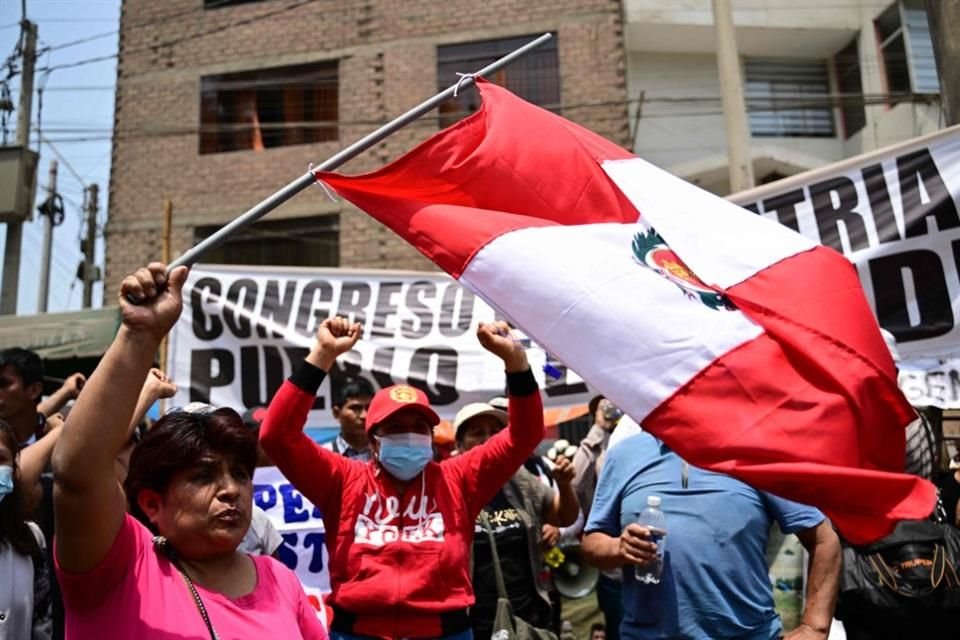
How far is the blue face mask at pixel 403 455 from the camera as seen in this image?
3.18 meters

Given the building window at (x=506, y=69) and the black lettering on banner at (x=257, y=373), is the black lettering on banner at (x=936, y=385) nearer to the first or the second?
the black lettering on banner at (x=257, y=373)

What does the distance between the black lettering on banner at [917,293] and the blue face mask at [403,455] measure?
3174 mm

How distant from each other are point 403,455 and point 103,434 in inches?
66.1

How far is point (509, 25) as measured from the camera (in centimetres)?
1359

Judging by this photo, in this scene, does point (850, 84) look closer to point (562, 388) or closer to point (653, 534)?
point (562, 388)

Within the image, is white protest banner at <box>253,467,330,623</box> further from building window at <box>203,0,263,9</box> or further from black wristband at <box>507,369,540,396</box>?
building window at <box>203,0,263,9</box>

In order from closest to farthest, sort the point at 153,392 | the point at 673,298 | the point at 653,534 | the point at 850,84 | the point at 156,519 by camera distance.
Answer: the point at 156,519, the point at 673,298, the point at 153,392, the point at 653,534, the point at 850,84

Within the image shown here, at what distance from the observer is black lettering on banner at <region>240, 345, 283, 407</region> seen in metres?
6.20

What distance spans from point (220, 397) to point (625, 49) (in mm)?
9744

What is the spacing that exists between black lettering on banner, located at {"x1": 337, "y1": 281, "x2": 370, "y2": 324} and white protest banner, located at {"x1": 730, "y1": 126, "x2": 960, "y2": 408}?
2949mm

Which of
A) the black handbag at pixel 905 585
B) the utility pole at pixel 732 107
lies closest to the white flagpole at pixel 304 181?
the black handbag at pixel 905 585

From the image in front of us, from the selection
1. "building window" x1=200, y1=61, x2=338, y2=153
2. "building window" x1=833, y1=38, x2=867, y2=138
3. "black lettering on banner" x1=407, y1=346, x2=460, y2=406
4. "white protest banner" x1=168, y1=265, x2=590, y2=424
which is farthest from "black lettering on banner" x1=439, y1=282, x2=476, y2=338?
"building window" x1=833, y1=38, x2=867, y2=138

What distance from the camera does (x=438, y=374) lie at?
6.23m

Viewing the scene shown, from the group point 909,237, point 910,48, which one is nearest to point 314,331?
point 909,237
